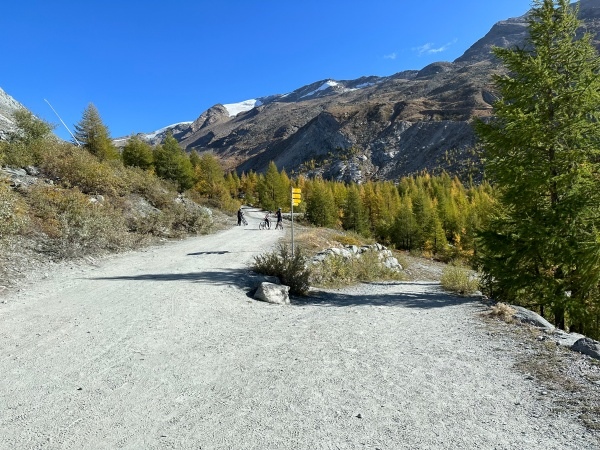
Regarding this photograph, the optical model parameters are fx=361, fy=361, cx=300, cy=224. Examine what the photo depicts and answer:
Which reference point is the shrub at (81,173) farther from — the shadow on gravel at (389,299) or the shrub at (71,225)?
the shadow on gravel at (389,299)

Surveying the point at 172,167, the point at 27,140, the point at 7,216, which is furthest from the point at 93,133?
the point at 7,216

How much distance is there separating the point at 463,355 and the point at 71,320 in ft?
24.7

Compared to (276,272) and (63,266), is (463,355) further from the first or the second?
(63,266)

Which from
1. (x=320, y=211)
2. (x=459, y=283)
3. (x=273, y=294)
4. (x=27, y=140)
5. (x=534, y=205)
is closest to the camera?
(x=273, y=294)

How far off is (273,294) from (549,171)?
876 centimetres

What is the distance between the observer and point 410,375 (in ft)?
17.2

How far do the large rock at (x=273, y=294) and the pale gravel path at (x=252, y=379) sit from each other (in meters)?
0.57

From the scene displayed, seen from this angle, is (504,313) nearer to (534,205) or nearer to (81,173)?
(534,205)

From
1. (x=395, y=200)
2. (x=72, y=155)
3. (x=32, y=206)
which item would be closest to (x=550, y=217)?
(x=32, y=206)

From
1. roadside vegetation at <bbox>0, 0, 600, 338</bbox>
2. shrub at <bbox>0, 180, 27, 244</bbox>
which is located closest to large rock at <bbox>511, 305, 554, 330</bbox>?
roadside vegetation at <bbox>0, 0, 600, 338</bbox>

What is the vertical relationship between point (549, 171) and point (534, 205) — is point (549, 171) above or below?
above

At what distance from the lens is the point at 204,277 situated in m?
12.2

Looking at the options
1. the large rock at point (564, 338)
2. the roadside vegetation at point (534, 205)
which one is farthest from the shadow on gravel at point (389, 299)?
the large rock at point (564, 338)

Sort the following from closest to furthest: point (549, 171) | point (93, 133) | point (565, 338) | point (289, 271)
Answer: point (565, 338) → point (549, 171) → point (289, 271) → point (93, 133)
